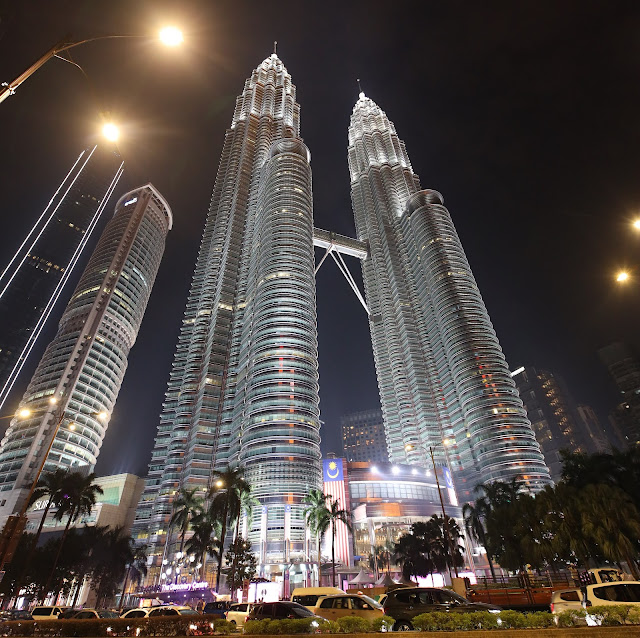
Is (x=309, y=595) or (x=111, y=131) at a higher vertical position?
(x=111, y=131)

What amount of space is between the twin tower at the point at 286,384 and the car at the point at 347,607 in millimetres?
83954

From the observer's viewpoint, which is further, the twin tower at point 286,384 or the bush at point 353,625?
the twin tower at point 286,384

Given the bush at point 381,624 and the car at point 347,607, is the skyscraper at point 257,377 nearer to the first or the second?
the car at point 347,607

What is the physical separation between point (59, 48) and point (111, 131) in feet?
9.62

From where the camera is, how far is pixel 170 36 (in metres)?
12.4

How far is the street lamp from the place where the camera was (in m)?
10.8

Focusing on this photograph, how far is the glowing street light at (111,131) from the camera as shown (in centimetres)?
1399

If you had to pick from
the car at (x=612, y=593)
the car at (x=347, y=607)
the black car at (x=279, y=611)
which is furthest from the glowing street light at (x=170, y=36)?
the car at (x=612, y=593)

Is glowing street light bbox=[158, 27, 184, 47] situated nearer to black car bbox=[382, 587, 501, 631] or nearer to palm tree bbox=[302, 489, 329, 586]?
black car bbox=[382, 587, 501, 631]

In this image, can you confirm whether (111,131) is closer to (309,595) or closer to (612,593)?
(612,593)

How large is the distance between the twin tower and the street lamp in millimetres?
98606

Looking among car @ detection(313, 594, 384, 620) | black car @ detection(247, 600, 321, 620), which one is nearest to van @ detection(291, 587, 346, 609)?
black car @ detection(247, 600, 321, 620)

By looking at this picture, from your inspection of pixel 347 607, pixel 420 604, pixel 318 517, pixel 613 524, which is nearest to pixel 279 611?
pixel 347 607

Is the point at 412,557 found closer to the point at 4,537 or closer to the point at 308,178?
the point at 4,537
